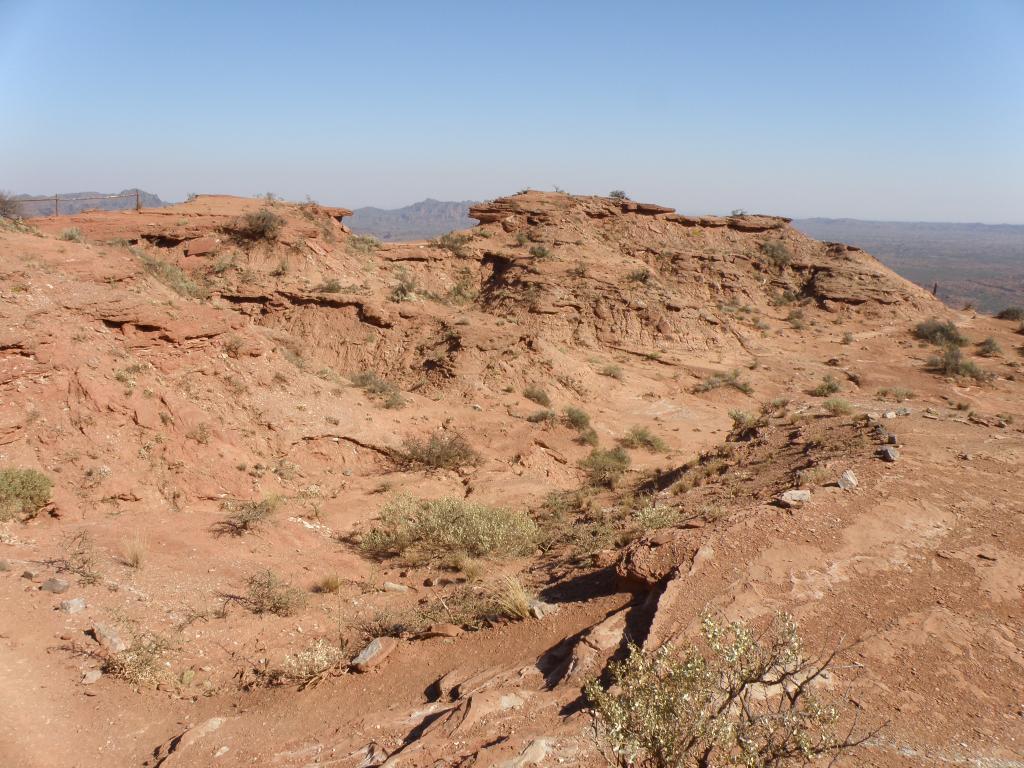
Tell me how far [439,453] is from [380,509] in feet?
6.23

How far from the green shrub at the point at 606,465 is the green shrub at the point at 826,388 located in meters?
7.70

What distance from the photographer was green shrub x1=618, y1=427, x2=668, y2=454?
12.5 meters

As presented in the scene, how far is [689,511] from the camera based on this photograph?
21.7 ft

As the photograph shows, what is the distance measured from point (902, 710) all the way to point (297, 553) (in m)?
6.18

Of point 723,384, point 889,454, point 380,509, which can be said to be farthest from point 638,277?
point 380,509

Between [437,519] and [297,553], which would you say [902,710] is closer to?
[437,519]

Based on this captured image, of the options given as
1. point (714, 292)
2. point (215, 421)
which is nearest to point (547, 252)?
point (714, 292)

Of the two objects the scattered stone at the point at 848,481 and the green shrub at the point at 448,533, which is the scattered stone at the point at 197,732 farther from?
the scattered stone at the point at 848,481

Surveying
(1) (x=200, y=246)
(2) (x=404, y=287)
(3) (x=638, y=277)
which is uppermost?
(1) (x=200, y=246)

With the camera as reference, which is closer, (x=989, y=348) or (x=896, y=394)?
(x=896, y=394)

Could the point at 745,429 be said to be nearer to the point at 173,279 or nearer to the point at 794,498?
the point at 794,498

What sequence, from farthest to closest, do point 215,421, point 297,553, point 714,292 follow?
point 714,292
point 215,421
point 297,553

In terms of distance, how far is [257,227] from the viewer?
56.7ft

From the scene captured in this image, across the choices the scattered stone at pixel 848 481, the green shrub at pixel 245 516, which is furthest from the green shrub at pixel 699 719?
the green shrub at pixel 245 516
